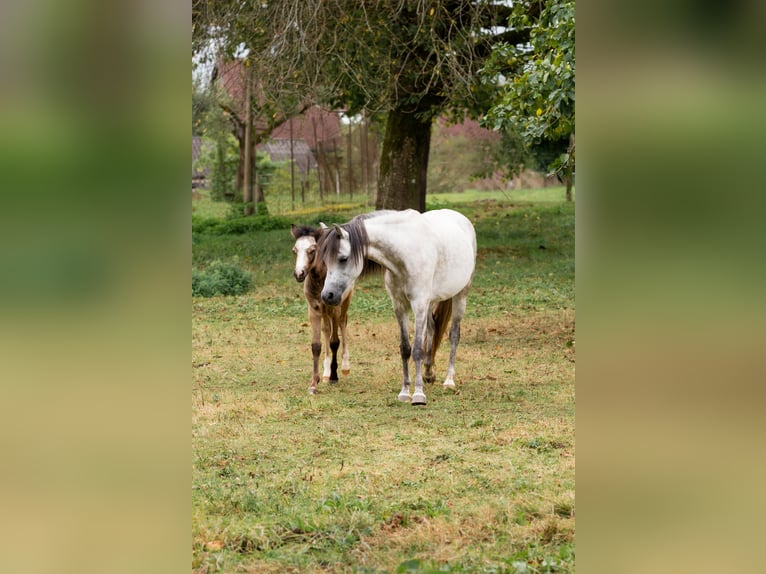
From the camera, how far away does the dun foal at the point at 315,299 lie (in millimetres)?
7523

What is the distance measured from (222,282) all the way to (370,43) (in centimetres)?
460

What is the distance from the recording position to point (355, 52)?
42.6 ft

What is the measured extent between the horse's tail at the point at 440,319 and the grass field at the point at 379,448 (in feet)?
1.56

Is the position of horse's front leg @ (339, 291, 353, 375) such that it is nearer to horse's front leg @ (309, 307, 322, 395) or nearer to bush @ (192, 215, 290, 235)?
horse's front leg @ (309, 307, 322, 395)

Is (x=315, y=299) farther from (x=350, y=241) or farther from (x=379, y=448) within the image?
(x=379, y=448)

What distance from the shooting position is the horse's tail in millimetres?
8281

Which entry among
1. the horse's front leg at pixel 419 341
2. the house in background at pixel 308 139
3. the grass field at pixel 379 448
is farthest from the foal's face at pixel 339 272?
the house in background at pixel 308 139

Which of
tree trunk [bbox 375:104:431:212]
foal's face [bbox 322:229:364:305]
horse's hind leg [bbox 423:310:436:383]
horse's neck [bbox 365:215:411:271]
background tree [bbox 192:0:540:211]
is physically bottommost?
horse's hind leg [bbox 423:310:436:383]

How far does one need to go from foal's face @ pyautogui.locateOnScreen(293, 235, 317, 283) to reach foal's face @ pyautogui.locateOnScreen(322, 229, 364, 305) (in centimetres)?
54

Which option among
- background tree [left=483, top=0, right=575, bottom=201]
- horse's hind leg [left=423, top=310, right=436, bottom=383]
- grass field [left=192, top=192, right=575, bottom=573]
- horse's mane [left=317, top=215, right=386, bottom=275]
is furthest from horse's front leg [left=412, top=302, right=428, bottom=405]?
background tree [left=483, top=0, right=575, bottom=201]

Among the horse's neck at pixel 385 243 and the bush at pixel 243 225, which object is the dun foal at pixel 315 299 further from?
the bush at pixel 243 225
